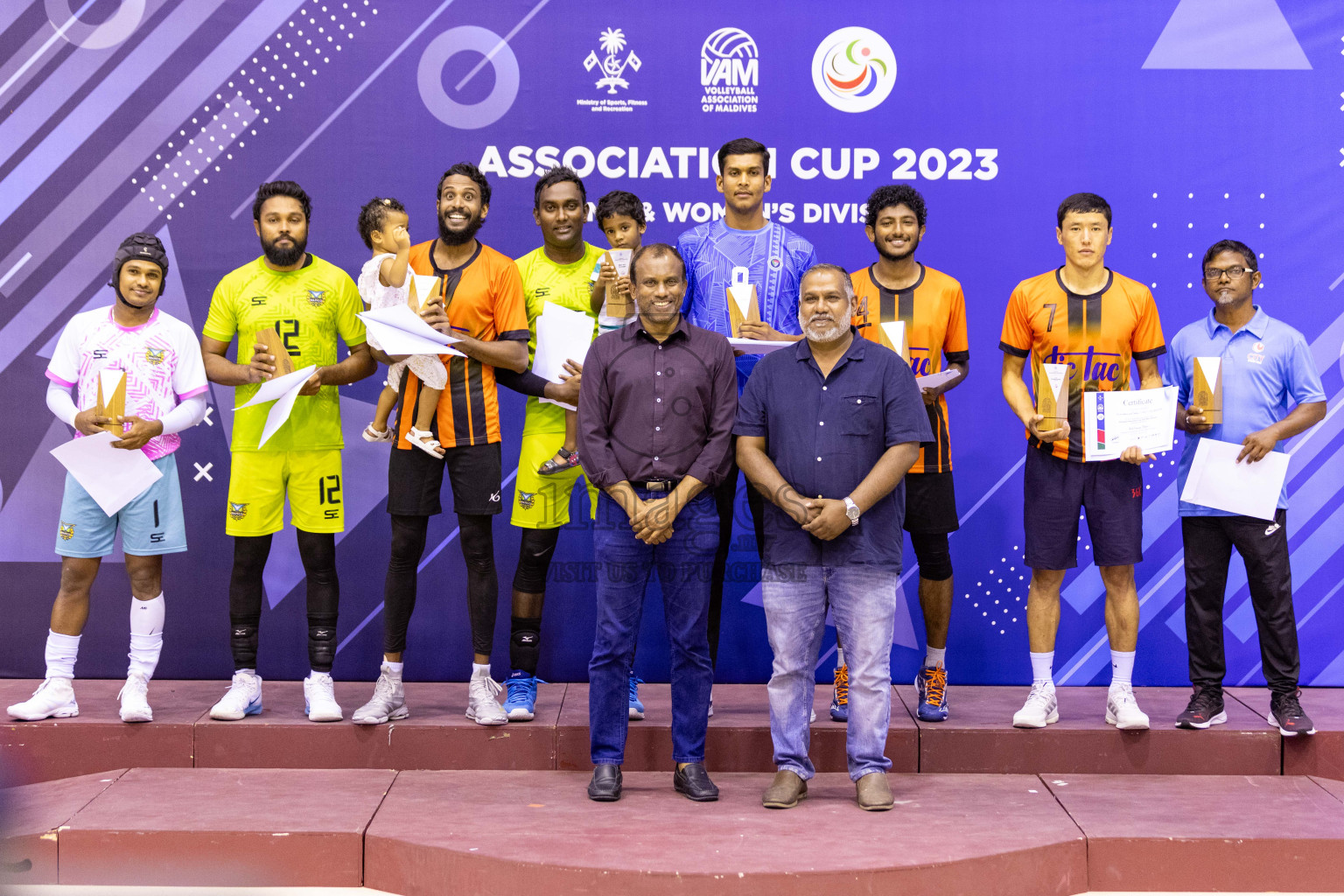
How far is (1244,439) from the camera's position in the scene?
4059 mm

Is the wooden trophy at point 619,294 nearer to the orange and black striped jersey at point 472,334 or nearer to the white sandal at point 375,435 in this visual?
the orange and black striped jersey at point 472,334

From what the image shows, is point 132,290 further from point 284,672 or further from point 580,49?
point 580,49

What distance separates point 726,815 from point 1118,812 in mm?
1253

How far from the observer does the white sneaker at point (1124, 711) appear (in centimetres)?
407

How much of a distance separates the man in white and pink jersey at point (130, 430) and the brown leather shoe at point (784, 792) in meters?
2.24

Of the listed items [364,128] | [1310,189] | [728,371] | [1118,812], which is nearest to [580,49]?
[364,128]

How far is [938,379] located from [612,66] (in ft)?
6.76

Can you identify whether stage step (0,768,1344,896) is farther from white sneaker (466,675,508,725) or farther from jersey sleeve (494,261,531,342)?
jersey sleeve (494,261,531,342)

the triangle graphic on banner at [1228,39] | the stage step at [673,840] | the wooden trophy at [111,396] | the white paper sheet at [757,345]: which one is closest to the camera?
the stage step at [673,840]

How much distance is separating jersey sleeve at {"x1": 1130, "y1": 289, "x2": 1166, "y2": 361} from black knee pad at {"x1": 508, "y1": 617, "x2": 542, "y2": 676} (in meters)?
2.39

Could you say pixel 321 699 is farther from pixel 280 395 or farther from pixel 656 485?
pixel 656 485

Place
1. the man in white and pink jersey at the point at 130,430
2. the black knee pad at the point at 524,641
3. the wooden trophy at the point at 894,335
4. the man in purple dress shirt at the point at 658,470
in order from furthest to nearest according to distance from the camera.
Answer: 1. the black knee pad at the point at 524,641
2. the man in white and pink jersey at the point at 130,430
3. the wooden trophy at the point at 894,335
4. the man in purple dress shirt at the point at 658,470

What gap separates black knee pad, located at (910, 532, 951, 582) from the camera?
418cm

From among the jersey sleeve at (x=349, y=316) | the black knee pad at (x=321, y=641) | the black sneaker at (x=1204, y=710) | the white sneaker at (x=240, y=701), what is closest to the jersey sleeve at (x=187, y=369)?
the jersey sleeve at (x=349, y=316)
